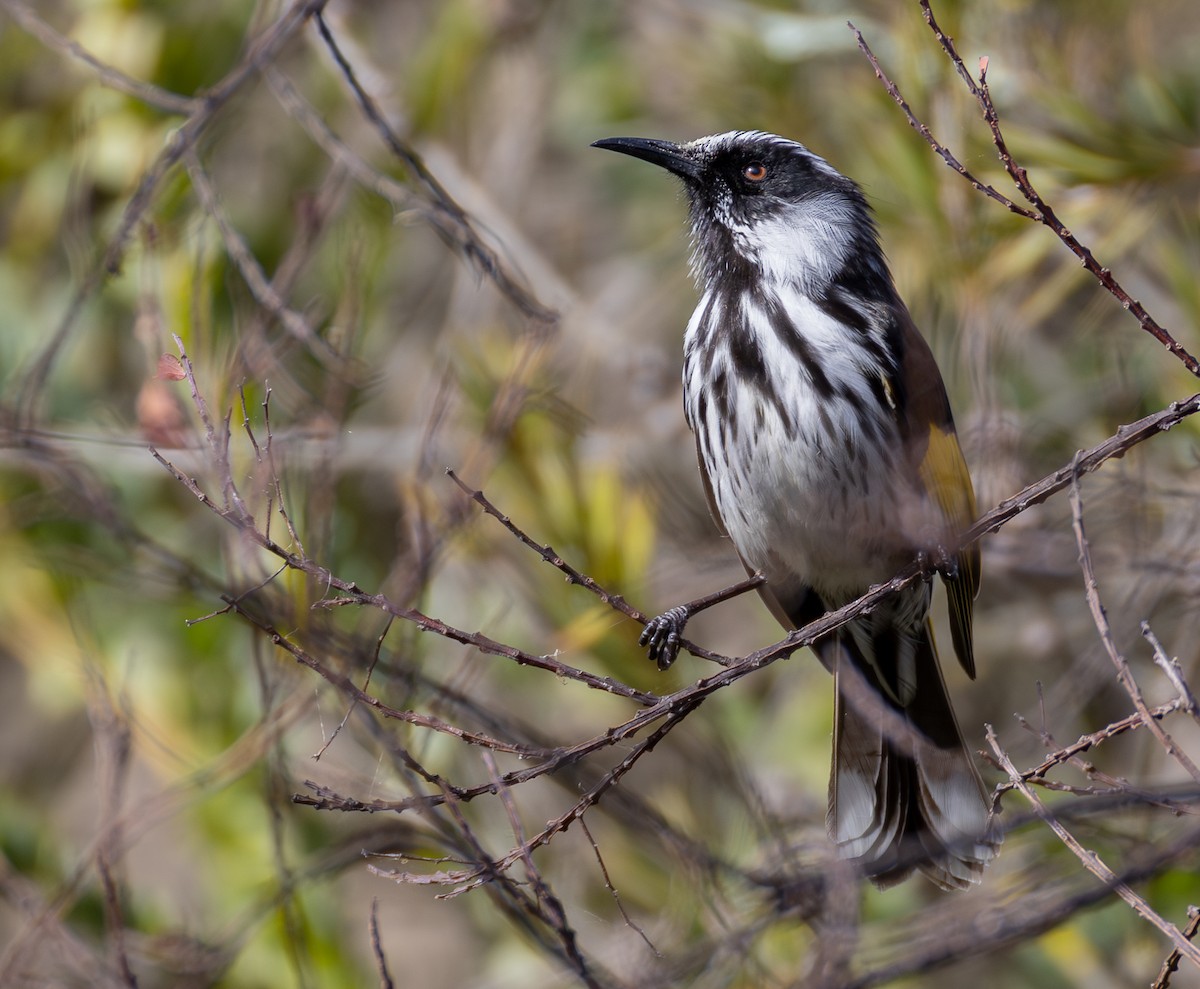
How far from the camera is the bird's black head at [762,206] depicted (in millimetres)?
4004

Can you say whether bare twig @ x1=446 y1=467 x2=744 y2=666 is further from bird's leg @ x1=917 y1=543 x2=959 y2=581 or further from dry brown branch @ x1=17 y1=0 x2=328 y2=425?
dry brown branch @ x1=17 y1=0 x2=328 y2=425

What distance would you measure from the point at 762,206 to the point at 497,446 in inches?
41.1

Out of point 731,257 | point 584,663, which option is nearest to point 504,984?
point 584,663

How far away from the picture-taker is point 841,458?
368cm

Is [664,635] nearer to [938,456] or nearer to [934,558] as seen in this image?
[934,558]

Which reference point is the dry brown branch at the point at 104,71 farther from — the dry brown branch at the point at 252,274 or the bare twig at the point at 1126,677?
the bare twig at the point at 1126,677

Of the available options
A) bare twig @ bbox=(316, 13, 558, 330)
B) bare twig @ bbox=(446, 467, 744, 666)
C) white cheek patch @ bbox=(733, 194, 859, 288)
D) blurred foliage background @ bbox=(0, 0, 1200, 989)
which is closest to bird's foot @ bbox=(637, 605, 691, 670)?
blurred foliage background @ bbox=(0, 0, 1200, 989)

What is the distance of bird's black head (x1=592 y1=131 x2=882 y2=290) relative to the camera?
4.00 meters

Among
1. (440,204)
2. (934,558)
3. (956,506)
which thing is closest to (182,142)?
(440,204)

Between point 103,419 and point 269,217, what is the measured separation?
1572mm

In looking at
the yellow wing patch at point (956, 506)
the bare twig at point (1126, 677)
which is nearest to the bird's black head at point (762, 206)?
the yellow wing patch at point (956, 506)

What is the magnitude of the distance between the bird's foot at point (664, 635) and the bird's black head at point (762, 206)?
0.96 metres

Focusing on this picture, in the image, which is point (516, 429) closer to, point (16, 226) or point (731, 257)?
point (731, 257)

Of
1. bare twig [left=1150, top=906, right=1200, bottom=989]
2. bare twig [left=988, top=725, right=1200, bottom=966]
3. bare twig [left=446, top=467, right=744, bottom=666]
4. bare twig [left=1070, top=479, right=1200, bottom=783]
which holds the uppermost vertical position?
bare twig [left=446, top=467, right=744, bottom=666]
